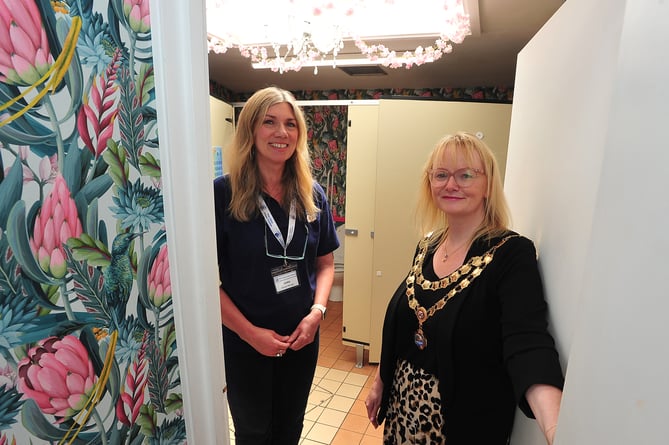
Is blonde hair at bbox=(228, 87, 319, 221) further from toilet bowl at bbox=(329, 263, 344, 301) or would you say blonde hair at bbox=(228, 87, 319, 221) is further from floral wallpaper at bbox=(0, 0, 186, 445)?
toilet bowl at bbox=(329, 263, 344, 301)

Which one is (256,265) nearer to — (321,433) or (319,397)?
(321,433)

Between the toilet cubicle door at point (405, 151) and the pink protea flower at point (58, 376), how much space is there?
88.1 inches

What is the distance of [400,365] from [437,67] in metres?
2.77

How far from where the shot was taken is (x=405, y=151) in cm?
261

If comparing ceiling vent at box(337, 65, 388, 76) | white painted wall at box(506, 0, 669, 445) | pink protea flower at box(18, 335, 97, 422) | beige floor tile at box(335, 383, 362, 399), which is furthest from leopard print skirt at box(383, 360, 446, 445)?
ceiling vent at box(337, 65, 388, 76)

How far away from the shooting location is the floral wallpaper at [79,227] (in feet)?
1.51

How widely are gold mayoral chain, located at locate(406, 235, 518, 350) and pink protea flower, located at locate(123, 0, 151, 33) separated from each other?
2.75 ft

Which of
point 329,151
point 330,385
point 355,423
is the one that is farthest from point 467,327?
point 329,151

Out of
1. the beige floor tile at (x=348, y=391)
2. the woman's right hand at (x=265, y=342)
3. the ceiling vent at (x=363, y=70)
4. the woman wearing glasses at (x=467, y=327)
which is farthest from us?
the ceiling vent at (x=363, y=70)

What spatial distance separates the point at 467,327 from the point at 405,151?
1.85 meters

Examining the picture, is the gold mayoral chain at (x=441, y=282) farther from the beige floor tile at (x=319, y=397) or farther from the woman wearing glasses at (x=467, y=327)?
the beige floor tile at (x=319, y=397)

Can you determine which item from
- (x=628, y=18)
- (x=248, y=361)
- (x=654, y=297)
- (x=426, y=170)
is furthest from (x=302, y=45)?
(x=654, y=297)

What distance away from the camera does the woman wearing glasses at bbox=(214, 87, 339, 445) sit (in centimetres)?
122

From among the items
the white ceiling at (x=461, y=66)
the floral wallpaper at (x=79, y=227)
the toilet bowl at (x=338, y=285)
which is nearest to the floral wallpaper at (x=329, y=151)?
the white ceiling at (x=461, y=66)
